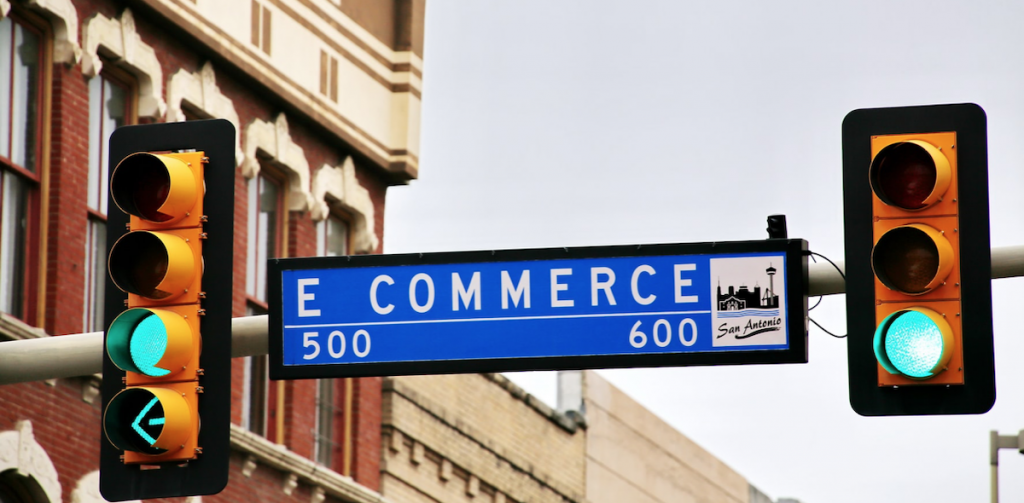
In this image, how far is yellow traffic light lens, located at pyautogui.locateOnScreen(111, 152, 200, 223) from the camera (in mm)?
6824

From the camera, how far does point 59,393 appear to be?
16.6m

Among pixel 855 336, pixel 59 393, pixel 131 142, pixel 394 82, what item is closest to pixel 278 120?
pixel 394 82

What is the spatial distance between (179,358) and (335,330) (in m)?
0.74

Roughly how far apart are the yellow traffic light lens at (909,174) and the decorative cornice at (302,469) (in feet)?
45.5

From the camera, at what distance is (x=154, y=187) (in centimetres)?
691

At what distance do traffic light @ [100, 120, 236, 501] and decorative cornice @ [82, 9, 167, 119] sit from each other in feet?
36.6

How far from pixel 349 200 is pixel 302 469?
3.87m

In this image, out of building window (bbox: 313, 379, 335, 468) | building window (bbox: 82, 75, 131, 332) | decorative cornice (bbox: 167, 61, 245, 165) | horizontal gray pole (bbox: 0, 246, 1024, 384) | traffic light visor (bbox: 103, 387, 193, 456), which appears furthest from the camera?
building window (bbox: 313, 379, 335, 468)

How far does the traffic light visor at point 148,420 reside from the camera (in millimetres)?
6688

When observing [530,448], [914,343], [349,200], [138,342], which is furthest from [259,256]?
[914,343]

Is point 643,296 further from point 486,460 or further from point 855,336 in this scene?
point 486,460

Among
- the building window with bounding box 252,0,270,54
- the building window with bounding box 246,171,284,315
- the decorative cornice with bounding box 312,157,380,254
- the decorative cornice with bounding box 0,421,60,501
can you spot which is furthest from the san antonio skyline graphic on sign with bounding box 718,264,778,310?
the decorative cornice with bounding box 312,157,380,254

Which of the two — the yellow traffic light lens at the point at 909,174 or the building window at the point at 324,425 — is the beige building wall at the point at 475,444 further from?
the yellow traffic light lens at the point at 909,174

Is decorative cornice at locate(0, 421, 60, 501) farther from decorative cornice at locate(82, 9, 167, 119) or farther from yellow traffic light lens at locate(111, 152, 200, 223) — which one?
yellow traffic light lens at locate(111, 152, 200, 223)
